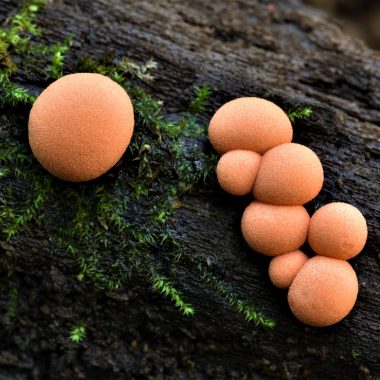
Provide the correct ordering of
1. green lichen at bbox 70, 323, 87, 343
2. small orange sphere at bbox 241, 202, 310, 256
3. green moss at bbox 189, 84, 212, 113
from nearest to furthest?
small orange sphere at bbox 241, 202, 310, 256, green lichen at bbox 70, 323, 87, 343, green moss at bbox 189, 84, 212, 113

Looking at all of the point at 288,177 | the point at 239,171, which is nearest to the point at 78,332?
the point at 239,171

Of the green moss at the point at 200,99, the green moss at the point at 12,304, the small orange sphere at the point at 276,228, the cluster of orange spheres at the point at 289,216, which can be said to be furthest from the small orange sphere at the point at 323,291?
the green moss at the point at 12,304

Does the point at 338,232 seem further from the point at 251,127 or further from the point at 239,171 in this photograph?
the point at 251,127

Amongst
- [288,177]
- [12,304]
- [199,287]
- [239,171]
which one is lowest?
[12,304]

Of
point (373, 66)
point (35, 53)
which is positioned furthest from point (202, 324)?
point (373, 66)

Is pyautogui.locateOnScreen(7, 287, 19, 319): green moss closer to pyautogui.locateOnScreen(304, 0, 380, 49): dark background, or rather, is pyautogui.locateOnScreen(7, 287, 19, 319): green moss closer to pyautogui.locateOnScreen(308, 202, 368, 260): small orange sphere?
pyautogui.locateOnScreen(308, 202, 368, 260): small orange sphere

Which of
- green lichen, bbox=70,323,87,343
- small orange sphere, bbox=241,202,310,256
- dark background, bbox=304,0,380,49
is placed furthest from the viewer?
dark background, bbox=304,0,380,49

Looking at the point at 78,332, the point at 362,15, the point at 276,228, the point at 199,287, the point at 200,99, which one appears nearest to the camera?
the point at 276,228

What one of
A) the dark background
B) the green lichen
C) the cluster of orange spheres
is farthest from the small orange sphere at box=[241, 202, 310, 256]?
the dark background
